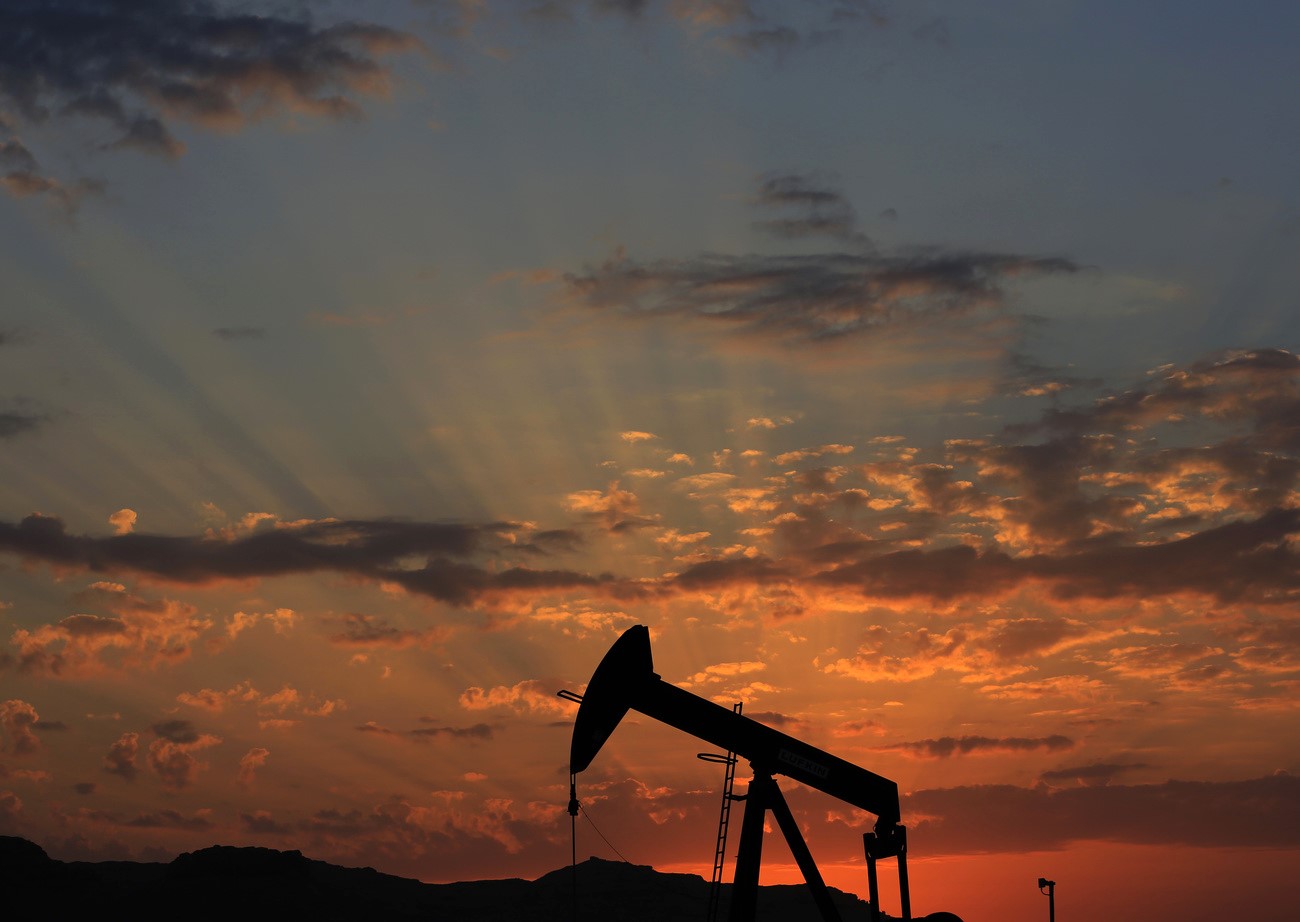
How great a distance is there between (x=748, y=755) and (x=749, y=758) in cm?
6

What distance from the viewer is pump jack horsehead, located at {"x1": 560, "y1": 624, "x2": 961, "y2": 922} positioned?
20.2 metres

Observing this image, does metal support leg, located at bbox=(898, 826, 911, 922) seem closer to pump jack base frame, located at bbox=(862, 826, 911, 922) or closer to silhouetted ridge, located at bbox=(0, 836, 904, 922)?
pump jack base frame, located at bbox=(862, 826, 911, 922)

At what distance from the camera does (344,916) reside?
115000mm

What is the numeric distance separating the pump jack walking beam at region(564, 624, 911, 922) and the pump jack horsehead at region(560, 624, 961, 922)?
0.05ft

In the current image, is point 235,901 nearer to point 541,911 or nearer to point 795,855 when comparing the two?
point 541,911

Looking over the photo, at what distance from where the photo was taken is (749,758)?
21078 mm

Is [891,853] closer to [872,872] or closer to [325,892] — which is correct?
[872,872]

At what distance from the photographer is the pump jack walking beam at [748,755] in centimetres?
2022

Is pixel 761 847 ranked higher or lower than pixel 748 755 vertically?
lower

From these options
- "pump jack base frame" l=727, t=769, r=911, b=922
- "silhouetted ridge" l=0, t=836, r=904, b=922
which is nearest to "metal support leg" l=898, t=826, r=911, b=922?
"pump jack base frame" l=727, t=769, r=911, b=922

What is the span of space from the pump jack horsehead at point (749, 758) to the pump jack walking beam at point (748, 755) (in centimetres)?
2

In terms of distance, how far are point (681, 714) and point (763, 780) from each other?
182 centimetres

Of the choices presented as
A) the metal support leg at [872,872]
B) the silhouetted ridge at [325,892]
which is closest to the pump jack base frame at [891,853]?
the metal support leg at [872,872]

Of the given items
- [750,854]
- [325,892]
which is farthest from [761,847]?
[325,892]
